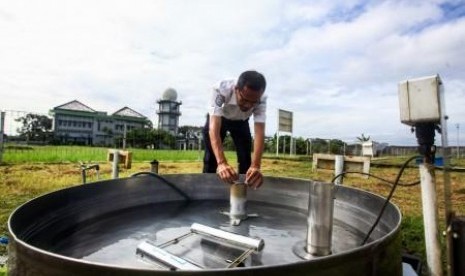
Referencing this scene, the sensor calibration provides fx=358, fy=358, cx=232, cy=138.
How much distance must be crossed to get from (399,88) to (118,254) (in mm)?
1354

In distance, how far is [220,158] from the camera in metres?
2.42

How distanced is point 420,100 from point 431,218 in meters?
0.50

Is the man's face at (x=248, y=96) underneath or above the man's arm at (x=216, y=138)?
above

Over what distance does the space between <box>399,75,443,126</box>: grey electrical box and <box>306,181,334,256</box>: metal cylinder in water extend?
0.47 metres

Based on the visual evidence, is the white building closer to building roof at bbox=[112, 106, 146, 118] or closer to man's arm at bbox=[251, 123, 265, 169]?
building roof at bbox=[112, 106, 146, 118]

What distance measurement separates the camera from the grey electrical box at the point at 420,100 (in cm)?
141

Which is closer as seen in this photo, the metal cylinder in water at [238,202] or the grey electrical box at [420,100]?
the grey electrical box at [420,100]

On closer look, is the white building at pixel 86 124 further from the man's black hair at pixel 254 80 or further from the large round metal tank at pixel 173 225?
the man's black hair at pixel 254 80

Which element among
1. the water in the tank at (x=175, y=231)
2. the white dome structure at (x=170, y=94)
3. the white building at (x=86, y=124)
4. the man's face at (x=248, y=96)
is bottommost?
the water in the tank at (x=175, y=231)

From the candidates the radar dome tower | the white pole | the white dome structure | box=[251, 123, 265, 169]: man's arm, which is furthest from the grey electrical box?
the radar dome tower

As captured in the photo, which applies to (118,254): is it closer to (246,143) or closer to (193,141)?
(246,143)

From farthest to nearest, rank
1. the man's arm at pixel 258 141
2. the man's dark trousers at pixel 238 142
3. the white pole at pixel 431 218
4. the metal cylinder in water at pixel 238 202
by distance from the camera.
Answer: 1. the man's dark trousers at pixel 238 142
2. the man's arm at pixel 258 141
3. the metal cylinder in water at pixel 238 202
4. the white pole at pixel 431 218

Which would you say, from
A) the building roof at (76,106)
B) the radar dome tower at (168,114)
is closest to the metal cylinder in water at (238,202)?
the building roof at (76,106)

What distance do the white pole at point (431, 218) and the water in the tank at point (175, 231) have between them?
297mm
